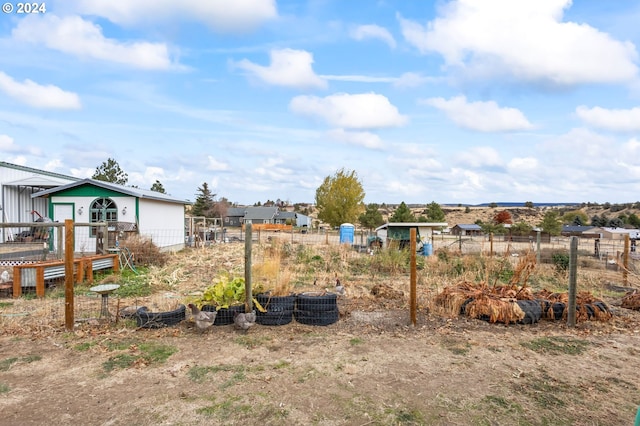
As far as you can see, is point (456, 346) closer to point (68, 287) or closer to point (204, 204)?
point (68, 287)

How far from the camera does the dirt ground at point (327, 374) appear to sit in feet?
11.0

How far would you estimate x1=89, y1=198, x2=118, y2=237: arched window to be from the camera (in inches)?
615

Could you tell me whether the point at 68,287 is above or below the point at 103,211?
below

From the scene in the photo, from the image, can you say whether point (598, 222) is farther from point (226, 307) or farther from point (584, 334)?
point (226, 307)

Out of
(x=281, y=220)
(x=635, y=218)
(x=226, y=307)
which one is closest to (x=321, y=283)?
(x=226, y=307)

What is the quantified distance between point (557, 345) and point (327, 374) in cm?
331

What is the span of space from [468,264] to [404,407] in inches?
367

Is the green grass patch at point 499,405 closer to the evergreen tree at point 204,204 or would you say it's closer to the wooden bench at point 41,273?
the wooden bench at point 41,273

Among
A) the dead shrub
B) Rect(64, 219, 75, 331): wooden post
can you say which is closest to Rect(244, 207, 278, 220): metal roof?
the dead shrub

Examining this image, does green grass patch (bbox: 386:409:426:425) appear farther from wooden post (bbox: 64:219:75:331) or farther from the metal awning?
the metal awning

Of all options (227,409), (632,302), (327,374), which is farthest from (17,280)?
(632,302)

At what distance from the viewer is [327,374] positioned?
4.17 meters

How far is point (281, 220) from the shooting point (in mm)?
65438

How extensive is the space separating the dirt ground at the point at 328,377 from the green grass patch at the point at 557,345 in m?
0.03
